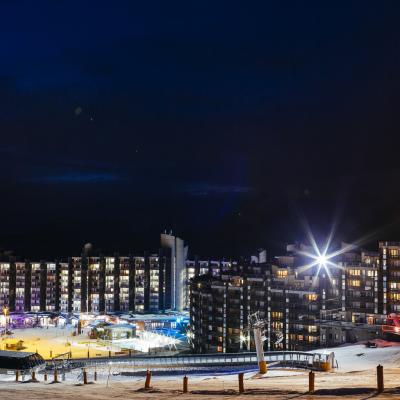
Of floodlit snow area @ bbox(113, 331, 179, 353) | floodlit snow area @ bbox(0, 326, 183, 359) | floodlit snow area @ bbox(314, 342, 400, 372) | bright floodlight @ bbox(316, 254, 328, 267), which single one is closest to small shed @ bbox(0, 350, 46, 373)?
floodlit snow area @ bbox(0, 326, 183, 359)

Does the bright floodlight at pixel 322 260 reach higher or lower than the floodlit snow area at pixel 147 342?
higher

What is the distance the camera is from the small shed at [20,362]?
39719mm

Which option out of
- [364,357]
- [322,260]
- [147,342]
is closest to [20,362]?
[364,357]

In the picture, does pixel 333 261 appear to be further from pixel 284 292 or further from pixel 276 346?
pixel 276 346

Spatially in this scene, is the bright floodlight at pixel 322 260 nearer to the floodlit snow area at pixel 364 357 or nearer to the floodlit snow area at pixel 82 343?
the floodlit snow area at pixel 82 343

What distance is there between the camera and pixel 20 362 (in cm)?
4053

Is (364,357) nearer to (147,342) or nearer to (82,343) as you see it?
(147,342)

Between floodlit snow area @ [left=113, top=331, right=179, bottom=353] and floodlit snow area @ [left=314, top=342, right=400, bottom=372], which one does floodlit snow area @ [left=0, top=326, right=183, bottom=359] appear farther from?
floodlit snow area @ [left=314, top=342, right=400, bottom=372]

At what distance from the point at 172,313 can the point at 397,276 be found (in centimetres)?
4165

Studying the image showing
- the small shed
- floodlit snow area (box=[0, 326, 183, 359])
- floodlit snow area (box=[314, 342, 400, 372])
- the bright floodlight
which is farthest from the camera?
floodlit snow area (box=[0, 326, 183, 359])

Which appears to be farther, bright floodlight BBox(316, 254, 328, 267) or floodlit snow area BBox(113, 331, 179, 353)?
floodlit snow area BBox(113, 331, 179, 353)

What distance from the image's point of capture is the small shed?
130 ft

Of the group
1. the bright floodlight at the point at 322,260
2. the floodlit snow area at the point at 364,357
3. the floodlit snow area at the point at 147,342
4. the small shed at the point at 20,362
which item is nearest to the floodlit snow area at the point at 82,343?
the floodlit snow area at the point at 147,342

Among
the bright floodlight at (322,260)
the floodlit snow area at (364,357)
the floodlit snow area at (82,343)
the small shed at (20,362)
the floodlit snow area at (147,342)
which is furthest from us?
the floodlit snow area at (147,342)
